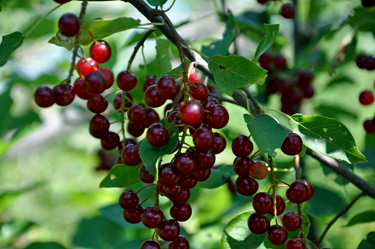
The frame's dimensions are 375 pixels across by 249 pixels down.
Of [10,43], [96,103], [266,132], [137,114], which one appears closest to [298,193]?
[266,132]

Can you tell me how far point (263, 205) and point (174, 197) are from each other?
215mm

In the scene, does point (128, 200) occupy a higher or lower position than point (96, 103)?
lower

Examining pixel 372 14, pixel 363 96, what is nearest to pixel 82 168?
pixel 363 96

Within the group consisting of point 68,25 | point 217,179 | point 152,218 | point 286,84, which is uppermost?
point 68,25

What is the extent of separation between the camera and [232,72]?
0.76 m

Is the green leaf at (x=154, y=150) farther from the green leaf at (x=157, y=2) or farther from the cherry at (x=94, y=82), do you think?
the green leaf at (x=157, y=2)

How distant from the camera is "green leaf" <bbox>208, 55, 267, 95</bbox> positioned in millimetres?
739

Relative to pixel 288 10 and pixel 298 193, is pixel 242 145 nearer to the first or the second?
pixel 298 193

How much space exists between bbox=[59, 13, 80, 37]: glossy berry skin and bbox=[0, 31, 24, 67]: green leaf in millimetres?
140

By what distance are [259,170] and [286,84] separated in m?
1.16

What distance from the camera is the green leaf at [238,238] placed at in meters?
0.91

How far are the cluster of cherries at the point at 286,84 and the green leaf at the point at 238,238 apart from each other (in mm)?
1047

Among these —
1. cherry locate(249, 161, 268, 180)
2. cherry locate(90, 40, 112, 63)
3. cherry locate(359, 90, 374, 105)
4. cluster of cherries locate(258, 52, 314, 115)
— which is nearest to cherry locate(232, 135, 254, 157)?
cherry locate(249, 161, 268, 180)

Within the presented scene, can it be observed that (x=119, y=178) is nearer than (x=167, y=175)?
No
